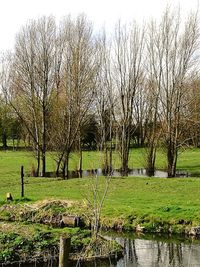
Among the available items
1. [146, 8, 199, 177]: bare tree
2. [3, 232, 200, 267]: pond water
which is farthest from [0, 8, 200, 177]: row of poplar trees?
[3, 232, 200, 267]: pond water

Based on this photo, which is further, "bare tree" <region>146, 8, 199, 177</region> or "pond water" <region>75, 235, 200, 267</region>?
"bare tree" <region>146, 8, 199, 177</region>

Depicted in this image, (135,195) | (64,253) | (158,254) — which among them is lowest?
(158,254)

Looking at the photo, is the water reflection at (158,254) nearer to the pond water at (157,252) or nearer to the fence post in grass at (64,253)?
the pond water at (157,252)

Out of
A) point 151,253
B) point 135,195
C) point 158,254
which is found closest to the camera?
point 158,254

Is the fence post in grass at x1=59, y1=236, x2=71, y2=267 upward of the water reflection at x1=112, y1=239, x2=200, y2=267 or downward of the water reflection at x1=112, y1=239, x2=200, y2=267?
upward

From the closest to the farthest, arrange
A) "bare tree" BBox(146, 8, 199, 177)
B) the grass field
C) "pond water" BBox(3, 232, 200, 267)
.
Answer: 1. "pond water" BBox(3, 232, 200, 267)
2. the grass field
3. "bare tree" BBox(146, 8, 199, 177)

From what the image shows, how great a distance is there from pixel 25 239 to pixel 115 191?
12874 millimetres

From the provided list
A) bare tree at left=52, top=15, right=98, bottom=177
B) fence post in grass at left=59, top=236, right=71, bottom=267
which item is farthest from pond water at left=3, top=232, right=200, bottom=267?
bare tree at left=52, top=15, right=98, bottom=177

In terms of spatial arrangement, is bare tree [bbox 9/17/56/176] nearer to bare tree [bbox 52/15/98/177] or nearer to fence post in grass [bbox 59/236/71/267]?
bare tree [bbox 52/15/98/177]

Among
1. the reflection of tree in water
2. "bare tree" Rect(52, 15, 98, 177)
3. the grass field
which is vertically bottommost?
the reflection of tree in water

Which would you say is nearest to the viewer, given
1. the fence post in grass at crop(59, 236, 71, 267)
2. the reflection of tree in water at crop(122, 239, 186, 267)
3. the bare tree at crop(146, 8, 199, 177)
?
the fence post in grass at crop(59, 236, 71, 267)

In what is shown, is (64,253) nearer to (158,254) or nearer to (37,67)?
(158,254)

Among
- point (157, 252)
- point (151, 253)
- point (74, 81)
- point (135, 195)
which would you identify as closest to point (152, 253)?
point (151, 253)

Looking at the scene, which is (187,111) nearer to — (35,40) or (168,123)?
(168,123)
